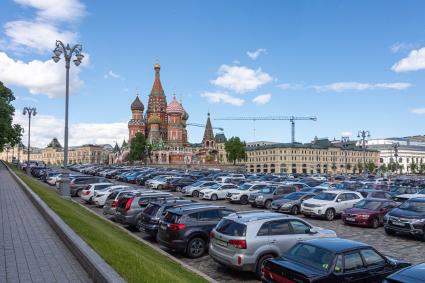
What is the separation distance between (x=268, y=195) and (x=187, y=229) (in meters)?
14.5

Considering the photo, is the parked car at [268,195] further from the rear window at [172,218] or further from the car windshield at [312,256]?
the car windshield at [312,256]

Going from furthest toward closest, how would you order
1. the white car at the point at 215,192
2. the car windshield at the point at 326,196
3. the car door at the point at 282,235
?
the white car at the point at 215,192
the car windshield at the point at 326,196
the car door at the point at 282,235

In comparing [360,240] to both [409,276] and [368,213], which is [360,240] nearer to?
[368,213]

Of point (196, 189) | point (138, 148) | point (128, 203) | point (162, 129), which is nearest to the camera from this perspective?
point (128, 203)

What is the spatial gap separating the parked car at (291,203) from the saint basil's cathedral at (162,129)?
9979cm

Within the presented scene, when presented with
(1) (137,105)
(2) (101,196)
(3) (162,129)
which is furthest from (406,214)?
(1) (137,105)

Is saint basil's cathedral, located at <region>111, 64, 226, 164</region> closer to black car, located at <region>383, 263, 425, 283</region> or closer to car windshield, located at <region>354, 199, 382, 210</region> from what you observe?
car windshield, located at <region>354, 199, 382, 210</region>

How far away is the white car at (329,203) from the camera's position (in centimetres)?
2261

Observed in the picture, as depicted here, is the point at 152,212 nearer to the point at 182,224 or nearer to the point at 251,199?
the point at 182,224

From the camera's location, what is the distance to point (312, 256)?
8.97 m

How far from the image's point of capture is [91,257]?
27.4ft

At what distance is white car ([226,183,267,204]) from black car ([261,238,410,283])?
20.9 meters

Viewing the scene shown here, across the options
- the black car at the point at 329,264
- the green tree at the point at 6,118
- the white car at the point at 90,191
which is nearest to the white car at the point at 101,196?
the white car at the point at 90,191

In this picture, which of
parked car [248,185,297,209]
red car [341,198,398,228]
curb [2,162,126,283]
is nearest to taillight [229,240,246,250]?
curb [2,162,126,283]
